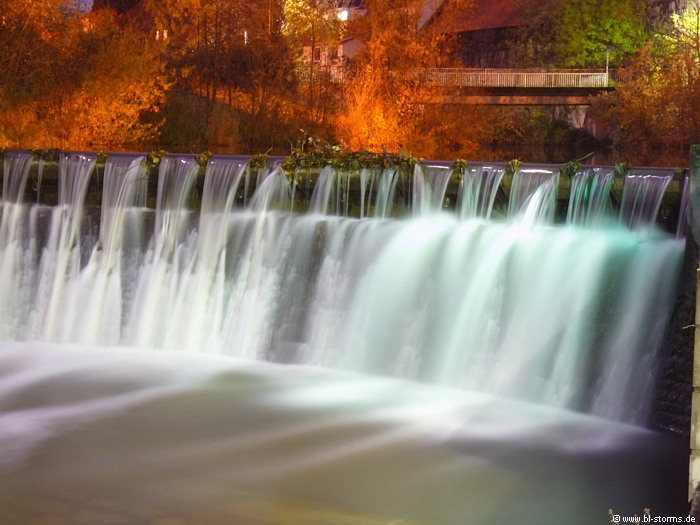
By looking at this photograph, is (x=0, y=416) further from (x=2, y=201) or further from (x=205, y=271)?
(x=2, y=201)

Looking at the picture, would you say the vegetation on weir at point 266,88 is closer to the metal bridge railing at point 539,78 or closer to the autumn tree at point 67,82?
the autumn tree at point 67,82

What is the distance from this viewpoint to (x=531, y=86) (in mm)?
50219

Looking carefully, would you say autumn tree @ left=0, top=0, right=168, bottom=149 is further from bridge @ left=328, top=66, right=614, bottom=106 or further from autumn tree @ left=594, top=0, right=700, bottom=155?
autumn tree @ left=594, top=0, right=700, bottom=155

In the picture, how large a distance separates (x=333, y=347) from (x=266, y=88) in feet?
101

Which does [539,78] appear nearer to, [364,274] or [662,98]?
[662,98]

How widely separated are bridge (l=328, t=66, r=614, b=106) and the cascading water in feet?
92.6

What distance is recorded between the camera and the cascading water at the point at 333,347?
942 cm

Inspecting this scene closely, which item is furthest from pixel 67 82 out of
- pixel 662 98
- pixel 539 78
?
pixel 539 78

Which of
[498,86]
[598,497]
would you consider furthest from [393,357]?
[498,86]

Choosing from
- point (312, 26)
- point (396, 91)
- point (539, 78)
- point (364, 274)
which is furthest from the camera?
point (312, 26)

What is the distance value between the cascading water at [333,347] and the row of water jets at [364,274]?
28mm

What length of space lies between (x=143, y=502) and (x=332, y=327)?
5.09 meters

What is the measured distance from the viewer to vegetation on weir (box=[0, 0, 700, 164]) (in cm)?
3297

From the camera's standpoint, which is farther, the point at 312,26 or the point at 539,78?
the point at 312,26
